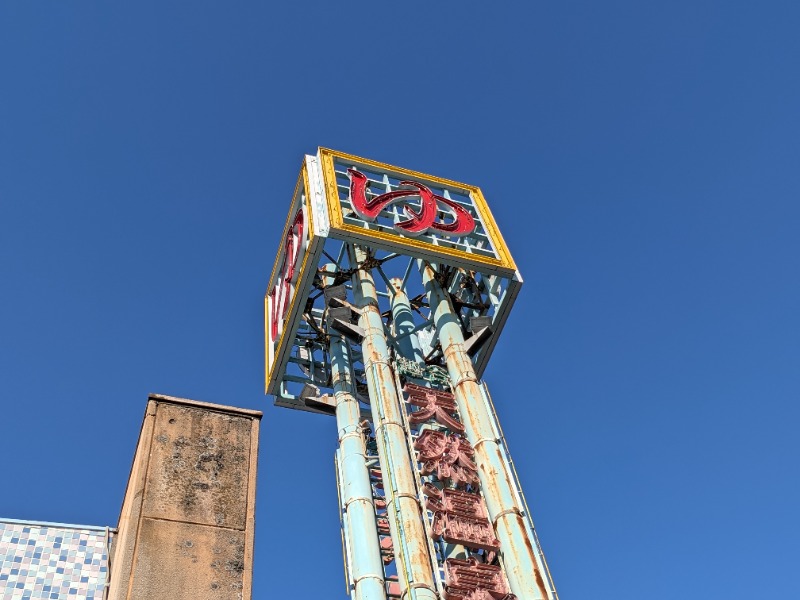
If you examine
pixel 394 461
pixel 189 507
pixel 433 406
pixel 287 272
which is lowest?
pixel 189 507

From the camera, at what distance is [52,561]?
12625 millimetres

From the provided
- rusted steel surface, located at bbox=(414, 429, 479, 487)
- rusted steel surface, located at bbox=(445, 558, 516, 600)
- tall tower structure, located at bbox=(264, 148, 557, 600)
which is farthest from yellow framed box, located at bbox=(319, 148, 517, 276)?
rusted steel surface, located at bbox=(445, 558, 516, 600)

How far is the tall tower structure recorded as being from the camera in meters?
15.4

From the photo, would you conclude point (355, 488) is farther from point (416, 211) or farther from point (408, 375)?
point (416, 211)

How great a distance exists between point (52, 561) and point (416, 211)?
12.9 meters

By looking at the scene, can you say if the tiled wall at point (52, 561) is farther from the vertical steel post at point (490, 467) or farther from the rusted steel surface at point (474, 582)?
the vertical steel post at point (490, 467)

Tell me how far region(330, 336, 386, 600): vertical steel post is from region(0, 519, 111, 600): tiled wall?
4.82 meters

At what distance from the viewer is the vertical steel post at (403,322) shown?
865 inches

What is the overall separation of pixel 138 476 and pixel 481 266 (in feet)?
39.8

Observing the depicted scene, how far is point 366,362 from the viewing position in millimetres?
19078

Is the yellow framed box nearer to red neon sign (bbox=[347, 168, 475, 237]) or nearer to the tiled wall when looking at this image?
red neon sign (bbox=[347, 168, 475, 237])

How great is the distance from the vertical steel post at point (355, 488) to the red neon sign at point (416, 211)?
11.0 feet

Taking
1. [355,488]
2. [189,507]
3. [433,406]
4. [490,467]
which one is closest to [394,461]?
[355,488]

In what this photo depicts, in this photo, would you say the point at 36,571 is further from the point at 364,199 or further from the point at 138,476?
the point at 364,199
